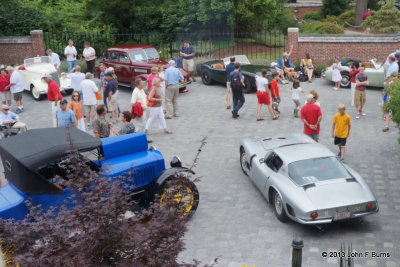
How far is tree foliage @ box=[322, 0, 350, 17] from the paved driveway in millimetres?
18370

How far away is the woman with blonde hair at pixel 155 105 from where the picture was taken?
13727 millimetres

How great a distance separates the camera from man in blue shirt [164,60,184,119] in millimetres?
15703

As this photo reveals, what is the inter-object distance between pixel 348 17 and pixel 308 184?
89.4ft

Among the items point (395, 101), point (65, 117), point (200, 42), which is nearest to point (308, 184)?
point (395, 101)

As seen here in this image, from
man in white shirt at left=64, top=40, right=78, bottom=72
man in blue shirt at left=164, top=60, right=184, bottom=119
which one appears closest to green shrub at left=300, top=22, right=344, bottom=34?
man in white shirt at left=64, top=40, right=78, bottom=72

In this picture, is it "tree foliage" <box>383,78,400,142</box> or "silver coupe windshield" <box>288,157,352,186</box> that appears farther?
"tree foliage" <box>383,78,400,142</box>

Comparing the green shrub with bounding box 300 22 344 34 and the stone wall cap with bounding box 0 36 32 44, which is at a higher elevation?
the stone wall cap with bounding box 0 36 32 44

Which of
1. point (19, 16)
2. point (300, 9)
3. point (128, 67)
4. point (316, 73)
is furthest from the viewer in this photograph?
point (300, 9)

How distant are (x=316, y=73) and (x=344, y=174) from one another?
38.9ft

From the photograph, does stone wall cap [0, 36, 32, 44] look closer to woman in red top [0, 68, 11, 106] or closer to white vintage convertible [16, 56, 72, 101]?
white vintage convertible [16, 56, 72, 101]

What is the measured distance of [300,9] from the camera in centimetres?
3881

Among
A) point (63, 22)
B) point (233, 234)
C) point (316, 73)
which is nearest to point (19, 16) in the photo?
point (63, 22)

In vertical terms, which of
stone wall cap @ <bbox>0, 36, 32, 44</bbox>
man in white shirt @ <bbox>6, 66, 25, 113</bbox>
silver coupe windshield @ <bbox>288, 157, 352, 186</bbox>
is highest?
stone wall cap @ <bbox>0, 36, 32, 44</bbox>

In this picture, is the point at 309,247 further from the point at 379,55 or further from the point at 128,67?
the point at 379,55
